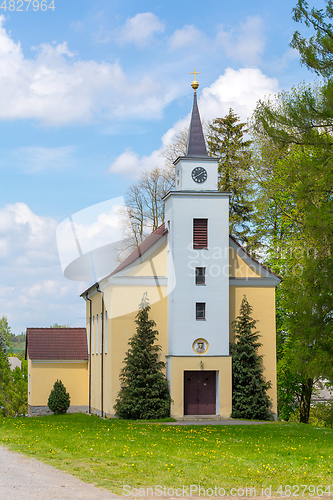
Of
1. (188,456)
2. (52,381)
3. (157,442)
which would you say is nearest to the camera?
(188,456)

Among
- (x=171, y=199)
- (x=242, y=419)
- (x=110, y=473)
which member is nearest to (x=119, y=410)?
(x=242, y=419)

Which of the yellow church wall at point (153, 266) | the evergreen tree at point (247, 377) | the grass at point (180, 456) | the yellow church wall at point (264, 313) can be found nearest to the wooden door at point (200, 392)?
the evergreen tree at point (247, 377)

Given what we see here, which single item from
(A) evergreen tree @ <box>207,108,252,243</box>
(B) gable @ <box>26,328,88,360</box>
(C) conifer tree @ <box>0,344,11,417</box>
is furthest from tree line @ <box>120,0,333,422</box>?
(C) conifer tree @ <box>0,344,11,417</box>

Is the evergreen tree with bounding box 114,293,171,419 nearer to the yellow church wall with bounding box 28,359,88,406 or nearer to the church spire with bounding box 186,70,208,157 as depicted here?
the church spire with bounding box 186,70,208,157

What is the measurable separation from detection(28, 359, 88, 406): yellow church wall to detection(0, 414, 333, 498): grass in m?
14.8

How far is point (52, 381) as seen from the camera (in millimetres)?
33406

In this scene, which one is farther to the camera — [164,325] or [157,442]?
[164,325]

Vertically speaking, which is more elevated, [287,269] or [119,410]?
[287,269]

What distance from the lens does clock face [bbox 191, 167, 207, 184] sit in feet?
85.9

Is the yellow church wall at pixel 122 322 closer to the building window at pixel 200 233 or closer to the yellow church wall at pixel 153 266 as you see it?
the yellow church wall at pixel 153 266

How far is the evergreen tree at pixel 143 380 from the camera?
24203 millimetres

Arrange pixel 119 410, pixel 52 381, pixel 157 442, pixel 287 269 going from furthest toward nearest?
pixel 52 381
pixel 287 269
pixel 119 410
pixel 157 442

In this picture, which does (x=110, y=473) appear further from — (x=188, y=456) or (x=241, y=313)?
(x=241, y=313)

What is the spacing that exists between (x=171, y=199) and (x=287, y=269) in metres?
7.85
